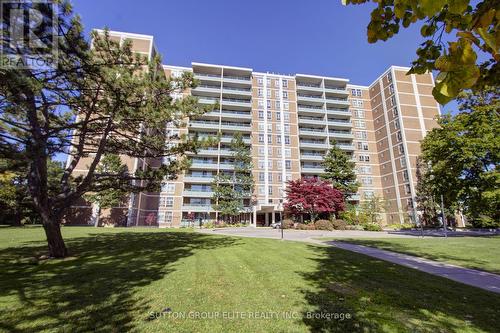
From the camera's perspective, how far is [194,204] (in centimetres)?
4881

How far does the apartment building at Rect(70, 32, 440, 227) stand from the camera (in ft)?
159

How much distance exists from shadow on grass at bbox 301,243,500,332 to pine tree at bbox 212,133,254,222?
38.0 metres

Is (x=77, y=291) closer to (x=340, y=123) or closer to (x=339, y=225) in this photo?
(x=339, y=225)

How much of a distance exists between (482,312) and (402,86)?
60.4 m

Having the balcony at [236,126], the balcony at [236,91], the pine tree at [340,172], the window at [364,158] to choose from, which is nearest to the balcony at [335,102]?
the window at [364,158]

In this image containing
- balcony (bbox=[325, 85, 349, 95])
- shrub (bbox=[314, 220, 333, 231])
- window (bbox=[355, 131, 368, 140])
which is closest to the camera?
shrub (bbox=[314, 220, 333, 231])

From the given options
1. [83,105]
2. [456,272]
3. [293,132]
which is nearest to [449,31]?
[456,272]

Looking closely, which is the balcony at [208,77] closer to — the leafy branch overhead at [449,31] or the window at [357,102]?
the window at [357,102]

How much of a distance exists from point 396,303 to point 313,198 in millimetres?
31638

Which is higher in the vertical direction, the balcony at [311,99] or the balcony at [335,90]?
the balcony at [335,90]

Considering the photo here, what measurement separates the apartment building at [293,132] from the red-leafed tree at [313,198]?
10.1 metres

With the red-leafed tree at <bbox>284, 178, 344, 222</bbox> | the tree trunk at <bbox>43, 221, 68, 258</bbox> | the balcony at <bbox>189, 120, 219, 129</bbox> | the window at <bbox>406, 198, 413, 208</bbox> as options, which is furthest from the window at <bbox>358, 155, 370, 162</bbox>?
the tree trunk at <bbox>43, 221, 68, 258</bbox>

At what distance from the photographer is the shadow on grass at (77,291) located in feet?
14.0

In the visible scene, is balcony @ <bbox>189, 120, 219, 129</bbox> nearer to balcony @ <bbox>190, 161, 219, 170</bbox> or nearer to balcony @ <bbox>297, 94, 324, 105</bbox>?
balcony @ <bbox>190, 161, 219, 170</bbox>
